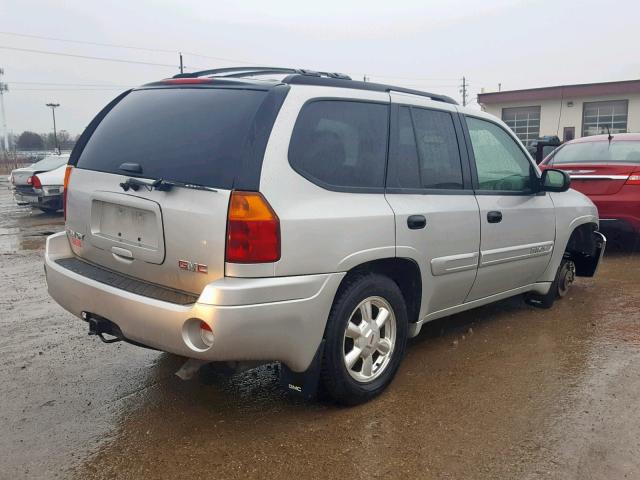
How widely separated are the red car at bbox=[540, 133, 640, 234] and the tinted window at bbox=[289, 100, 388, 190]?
475cm

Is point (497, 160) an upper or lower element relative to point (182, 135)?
lower

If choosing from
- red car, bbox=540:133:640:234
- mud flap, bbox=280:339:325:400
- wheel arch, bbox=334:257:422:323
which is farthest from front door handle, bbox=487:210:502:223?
red car, bbox=540:133:640:234

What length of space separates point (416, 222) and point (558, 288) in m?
2.76

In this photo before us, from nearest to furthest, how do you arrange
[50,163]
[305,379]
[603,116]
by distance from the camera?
1. [305,379]
2. [50,163]
3. [603,116]

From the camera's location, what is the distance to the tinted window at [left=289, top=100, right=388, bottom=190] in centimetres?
293

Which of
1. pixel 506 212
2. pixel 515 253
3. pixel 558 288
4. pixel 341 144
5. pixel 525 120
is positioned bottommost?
pixel 558 288

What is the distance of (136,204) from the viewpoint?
2.96 m

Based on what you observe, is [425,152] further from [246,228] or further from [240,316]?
[240,316]

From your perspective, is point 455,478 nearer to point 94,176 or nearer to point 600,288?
point 94,176

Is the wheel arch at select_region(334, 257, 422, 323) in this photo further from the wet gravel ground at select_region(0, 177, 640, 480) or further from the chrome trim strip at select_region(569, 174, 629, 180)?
the chrome trim strip at select_region(569, 174, 629, 180)

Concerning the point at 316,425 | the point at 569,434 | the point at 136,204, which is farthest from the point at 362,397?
the point at 136,204

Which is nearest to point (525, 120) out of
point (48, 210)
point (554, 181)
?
point (48, 210)

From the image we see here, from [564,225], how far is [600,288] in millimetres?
1558

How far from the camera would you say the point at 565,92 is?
3494 centimetres
